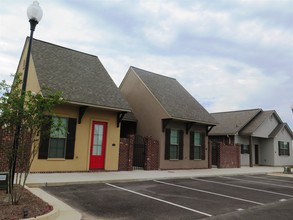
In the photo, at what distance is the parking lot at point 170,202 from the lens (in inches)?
263

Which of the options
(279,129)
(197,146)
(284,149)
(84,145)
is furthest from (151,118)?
(284,149)

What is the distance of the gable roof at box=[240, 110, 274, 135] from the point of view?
25.5 metres

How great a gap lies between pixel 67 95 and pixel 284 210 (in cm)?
986

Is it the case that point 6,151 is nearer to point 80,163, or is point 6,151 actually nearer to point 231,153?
point 80,163

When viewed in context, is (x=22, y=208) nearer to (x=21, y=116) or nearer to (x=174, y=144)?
(x=21, y=116)

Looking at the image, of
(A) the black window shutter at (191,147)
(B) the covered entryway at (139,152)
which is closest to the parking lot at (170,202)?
(B) the covered entryway at (139,152)

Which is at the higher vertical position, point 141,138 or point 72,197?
point 141,138

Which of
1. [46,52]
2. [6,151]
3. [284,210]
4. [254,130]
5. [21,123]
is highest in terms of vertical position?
[46,52]

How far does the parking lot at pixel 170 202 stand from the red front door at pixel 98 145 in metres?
3.72

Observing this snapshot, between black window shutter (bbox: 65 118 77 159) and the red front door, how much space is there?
42.6 inches

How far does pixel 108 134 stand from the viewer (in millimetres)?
14773

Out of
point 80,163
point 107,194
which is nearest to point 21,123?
point 107,194

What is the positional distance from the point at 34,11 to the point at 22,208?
5.08 meters

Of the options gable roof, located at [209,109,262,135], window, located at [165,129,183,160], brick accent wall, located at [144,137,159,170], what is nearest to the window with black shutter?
gable roof, located at [209,109,262,135]
